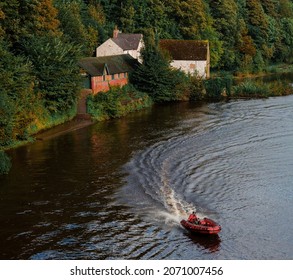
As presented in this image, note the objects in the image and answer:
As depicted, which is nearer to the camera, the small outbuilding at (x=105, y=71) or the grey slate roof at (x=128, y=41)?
the small outbuilding at (x=105, y=71)

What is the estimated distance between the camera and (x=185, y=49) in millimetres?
102062

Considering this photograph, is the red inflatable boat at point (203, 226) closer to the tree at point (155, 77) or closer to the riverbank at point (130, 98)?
the riverbank at point (130, 98)

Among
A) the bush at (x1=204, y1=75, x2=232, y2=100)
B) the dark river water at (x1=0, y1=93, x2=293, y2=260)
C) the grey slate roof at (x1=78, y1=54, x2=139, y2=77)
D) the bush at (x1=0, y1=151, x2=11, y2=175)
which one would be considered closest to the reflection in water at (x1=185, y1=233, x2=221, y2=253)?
the dark river water at (x1=0, y1=93, x2=293, y2=260)

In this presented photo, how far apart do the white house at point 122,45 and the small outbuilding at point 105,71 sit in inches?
375

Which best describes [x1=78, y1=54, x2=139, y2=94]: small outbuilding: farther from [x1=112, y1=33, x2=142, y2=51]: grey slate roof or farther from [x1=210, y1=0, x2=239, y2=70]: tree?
[x1=210, y1=0, x2=239, y2=70]: tree

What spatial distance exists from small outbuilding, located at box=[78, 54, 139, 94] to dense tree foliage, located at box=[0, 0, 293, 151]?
7.33ft

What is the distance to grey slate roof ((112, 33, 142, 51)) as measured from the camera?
9743 cm

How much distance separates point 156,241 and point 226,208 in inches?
296

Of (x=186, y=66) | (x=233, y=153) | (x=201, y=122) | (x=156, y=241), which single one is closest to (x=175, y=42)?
(x=186, y=66)

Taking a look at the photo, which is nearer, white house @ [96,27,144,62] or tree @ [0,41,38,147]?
tree @ [0,41,38,147]

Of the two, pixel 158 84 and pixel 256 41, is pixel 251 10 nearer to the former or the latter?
pixel 256 41

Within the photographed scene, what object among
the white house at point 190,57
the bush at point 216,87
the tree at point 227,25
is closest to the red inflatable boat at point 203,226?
the bush at point 216,87

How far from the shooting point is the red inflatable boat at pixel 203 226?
34.2m

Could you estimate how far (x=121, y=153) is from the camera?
54.0 m
